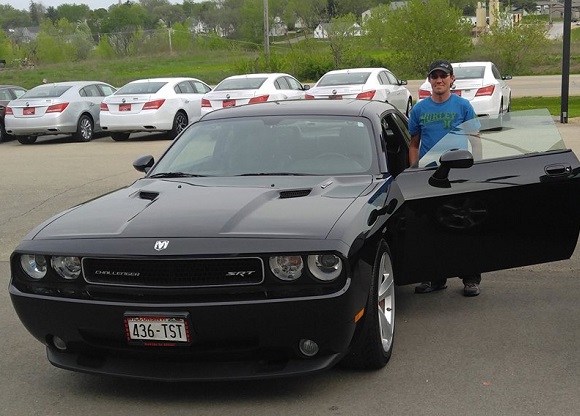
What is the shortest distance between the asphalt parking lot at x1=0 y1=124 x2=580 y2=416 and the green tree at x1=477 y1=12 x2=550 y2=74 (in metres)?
35.8

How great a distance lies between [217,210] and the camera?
16.3ft

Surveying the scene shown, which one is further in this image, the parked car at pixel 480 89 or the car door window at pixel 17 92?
the car door window at pixel 17 92

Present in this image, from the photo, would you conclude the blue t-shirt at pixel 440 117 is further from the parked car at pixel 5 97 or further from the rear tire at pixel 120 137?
the parked car at pixel 5 97

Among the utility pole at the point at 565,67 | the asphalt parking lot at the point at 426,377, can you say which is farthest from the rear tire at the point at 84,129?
the asphalt parking lot at the point at 426,377

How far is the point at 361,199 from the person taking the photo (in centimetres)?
521

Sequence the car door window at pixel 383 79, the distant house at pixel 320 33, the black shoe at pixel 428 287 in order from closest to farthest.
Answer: the black shoe at pixel 428 287 → the car door window at pixel 383 79 → the distant house at pixel 320 33

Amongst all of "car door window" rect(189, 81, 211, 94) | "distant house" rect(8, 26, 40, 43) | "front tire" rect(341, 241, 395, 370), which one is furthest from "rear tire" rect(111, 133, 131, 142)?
"distant house" rect(8, 26, 40, 43)

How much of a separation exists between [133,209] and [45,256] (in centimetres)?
63

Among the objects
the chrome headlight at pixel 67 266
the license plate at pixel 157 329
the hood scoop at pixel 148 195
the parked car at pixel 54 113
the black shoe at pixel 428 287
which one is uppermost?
the hood scoop at pixel 148 195

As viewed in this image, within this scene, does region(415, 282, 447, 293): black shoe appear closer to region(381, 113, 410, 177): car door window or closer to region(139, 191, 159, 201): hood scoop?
region(381, 113, 410, 177): car door window

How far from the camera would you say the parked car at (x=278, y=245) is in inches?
177

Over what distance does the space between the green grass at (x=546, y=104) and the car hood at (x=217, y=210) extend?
17958 mm

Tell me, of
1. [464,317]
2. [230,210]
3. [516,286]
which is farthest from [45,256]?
[516,286]

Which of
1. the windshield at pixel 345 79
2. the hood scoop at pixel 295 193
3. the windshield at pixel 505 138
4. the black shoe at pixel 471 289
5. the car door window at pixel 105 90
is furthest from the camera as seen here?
the car door window at pixel 105 90
